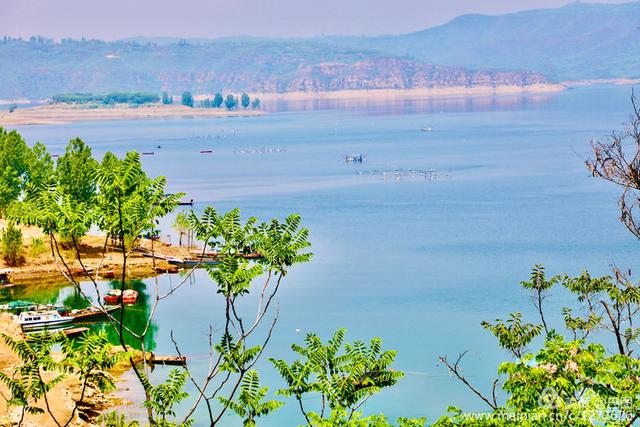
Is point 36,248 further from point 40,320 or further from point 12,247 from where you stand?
point 40,320

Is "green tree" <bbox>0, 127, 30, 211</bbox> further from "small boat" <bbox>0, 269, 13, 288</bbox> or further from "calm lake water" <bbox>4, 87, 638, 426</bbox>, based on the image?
"calm lake water" <bbox>4, 87, 638, 426</bbox>

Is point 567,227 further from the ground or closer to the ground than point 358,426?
closer to the ground

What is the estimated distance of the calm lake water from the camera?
117ft

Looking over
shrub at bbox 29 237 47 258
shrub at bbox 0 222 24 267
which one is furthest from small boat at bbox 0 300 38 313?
shrub at bbox 29 237 47 258

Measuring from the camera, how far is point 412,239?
195ft

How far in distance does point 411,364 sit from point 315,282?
584 inches

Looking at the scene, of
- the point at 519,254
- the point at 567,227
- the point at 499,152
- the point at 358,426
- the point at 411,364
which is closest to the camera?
the point at 358,426

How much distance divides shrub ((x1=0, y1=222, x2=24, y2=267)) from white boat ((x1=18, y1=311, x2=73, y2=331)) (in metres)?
11.4

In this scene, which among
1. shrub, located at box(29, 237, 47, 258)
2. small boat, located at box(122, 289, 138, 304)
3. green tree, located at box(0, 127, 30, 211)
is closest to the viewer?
small boat, located at box(122, 289, 138, 304)

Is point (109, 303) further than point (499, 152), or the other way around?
point (499, 152)

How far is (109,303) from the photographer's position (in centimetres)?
4206

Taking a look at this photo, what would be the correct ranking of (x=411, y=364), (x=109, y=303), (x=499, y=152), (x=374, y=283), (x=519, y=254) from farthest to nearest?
1. (x=499, y=152)
2. (x=519, y=254)
3. (x=374, y=283)
4. (x=109, y=303)
5. (x=411, y=364)

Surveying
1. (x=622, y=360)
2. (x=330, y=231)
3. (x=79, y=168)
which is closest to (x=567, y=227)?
(x=330, y=231)

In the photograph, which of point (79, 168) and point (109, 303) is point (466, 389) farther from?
point (79, 168)
